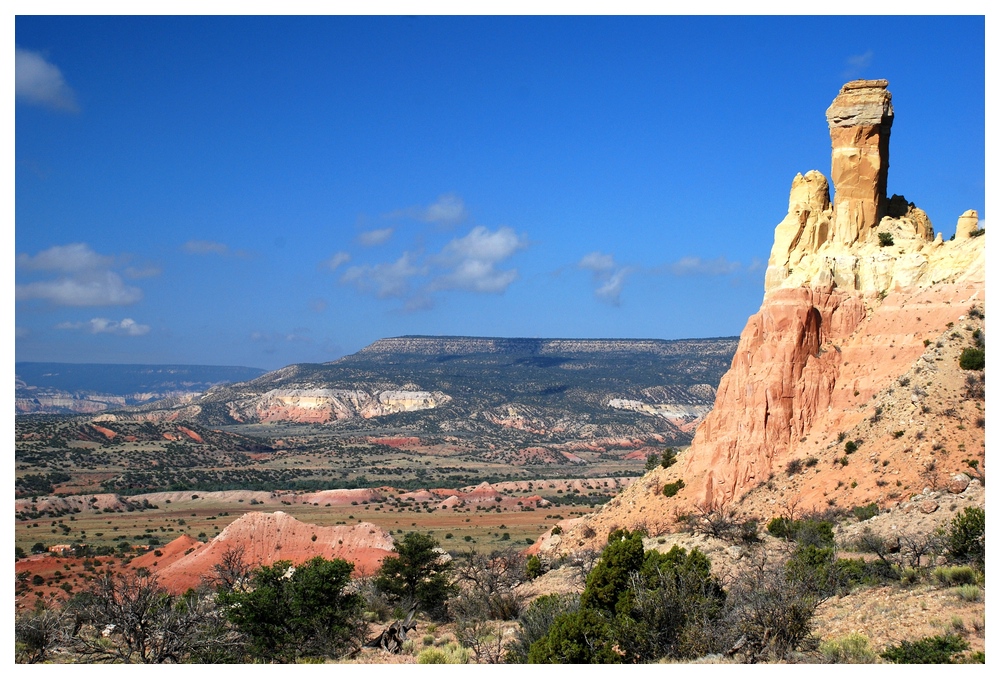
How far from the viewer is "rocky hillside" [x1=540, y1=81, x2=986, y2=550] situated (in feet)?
101

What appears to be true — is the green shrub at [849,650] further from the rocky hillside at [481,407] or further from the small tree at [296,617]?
the rocky hillside at [481,407]

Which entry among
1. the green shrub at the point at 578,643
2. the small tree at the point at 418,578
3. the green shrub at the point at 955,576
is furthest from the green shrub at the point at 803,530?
the green shrub at the point at 578,643

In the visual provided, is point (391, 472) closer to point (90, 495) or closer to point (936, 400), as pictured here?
point (90, 495)

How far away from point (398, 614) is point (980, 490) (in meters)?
18.4

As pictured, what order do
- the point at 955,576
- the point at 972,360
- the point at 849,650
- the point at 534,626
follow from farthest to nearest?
the point at 972,360, the point at 534,626, the point at 955,576, the point at 849,650

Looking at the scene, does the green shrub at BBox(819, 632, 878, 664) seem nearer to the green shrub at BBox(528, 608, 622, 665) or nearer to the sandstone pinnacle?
the green shrub at BBox(528, 608, 622, 665)

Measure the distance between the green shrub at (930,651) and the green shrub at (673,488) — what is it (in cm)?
2115

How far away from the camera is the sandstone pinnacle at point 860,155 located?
3491 centimetres

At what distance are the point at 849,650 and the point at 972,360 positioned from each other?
1862 centimetres

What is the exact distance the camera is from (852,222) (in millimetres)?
35969

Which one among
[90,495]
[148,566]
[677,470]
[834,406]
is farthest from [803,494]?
[90,495]

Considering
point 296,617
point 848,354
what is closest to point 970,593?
point 296,617

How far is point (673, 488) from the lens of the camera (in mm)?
37062

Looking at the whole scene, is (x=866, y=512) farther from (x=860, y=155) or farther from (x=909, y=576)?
(x=860, y=155)
